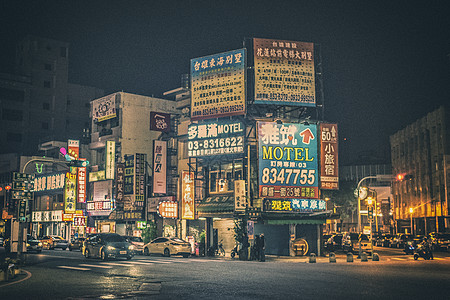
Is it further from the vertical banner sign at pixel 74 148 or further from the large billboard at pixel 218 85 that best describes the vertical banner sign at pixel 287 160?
the vertical banner sign at pixel 74 148

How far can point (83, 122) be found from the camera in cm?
10625

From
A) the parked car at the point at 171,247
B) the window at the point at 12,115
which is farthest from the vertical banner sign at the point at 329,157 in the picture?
the window at the point at 12,115

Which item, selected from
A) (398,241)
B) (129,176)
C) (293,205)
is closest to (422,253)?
(293,205)

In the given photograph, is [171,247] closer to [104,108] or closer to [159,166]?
[159,166]

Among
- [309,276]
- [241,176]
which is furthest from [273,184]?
[309,276]

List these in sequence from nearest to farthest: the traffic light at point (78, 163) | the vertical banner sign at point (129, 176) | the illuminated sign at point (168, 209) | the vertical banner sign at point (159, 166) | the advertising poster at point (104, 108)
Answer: the traffic light at point (78, 163), the illuminated sign at point (168, 209), the vertical banner sign at point (159, 166), the vertical banner sign at point (129, 176), the advertising poster at point (104, 108)

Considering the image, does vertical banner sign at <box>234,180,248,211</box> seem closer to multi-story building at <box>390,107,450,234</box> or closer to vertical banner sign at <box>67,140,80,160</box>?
multi-story building at <box>390,107,450,234</box>

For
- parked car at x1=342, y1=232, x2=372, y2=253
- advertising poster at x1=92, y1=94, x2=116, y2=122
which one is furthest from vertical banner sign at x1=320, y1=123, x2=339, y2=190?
advertising poster at x1=92, y1=94, x2=116, y2=122

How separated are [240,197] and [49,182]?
137 feet

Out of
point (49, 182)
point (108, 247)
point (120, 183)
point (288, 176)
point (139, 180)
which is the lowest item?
point (108, 247)

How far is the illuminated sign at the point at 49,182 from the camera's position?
68812 mm

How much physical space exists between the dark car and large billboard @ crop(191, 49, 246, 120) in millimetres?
17715

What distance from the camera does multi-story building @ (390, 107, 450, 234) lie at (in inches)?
2721

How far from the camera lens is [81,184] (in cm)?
6297
